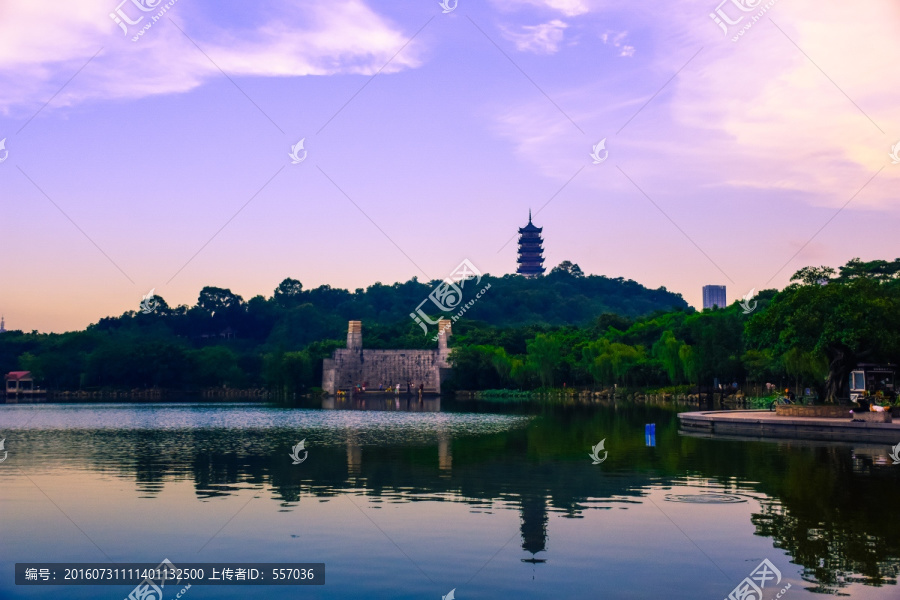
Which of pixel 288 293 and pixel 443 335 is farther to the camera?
pixel 288 293

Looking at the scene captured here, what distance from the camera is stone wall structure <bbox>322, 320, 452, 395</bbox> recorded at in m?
112

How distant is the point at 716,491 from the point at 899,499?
3214 mm

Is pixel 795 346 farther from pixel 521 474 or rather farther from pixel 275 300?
pixel 275 300

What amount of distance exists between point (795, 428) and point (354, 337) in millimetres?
89016

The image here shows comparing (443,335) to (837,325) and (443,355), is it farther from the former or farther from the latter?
(837,325)

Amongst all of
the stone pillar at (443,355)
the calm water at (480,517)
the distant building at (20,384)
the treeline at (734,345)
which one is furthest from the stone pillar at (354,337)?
the calm water at (480,517)

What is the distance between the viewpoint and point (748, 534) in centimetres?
1289

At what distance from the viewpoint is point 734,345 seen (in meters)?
62.0

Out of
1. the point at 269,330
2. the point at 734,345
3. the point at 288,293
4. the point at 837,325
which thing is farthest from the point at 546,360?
the point at 288,293

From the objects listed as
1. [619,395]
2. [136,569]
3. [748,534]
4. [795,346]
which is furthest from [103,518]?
[619,395]

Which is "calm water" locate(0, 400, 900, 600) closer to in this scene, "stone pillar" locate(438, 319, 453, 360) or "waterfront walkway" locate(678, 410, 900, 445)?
"waterfront walkway" locate(678, 410, 900, 445)

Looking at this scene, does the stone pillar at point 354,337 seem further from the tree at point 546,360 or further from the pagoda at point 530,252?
the pagoda at point 530,252

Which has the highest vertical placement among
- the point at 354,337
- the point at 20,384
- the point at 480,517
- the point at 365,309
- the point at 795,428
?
the point at 365,309

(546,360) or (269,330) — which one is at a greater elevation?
(269,330)
